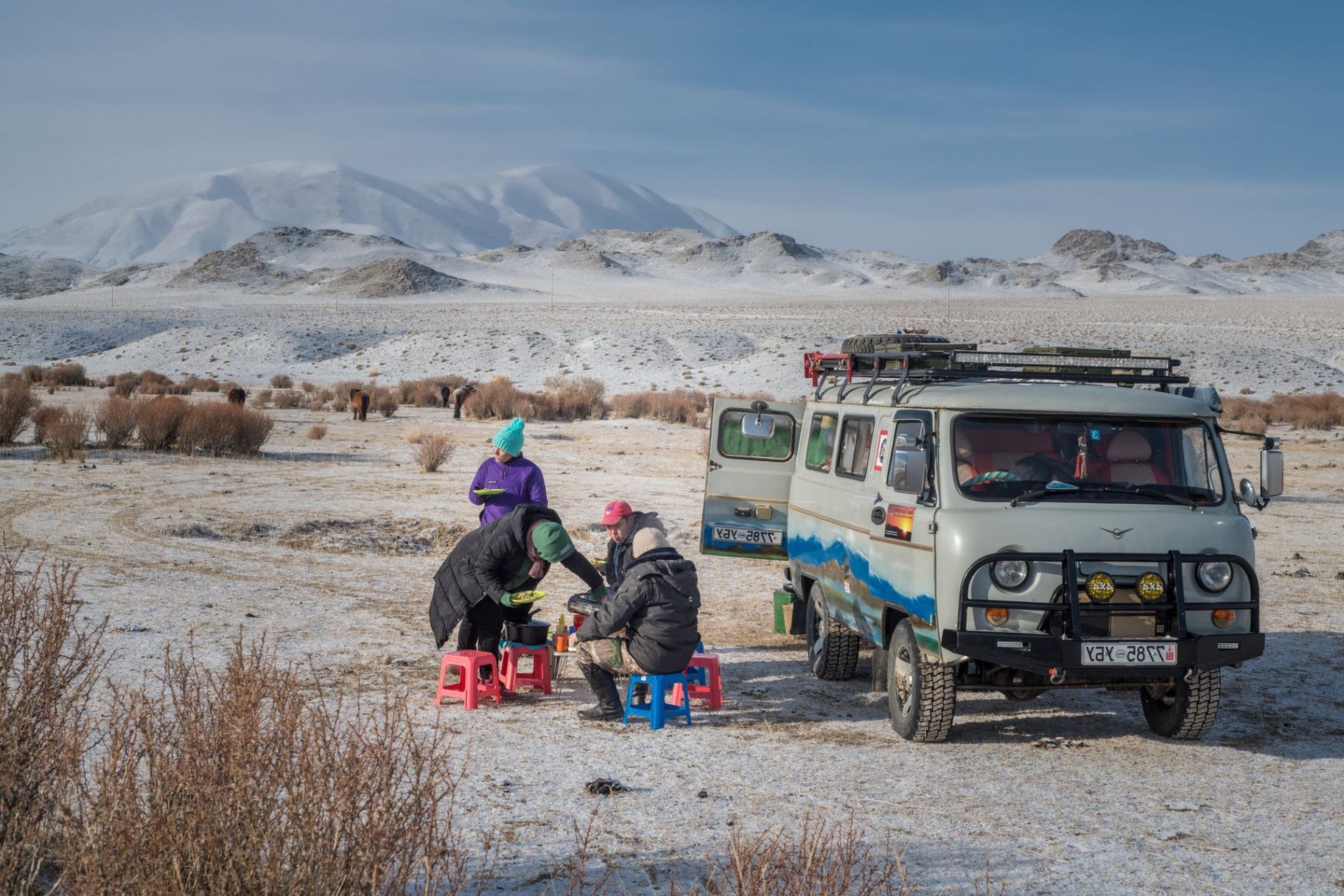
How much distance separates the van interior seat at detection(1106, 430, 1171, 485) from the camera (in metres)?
7.36

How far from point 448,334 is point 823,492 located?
62361mm

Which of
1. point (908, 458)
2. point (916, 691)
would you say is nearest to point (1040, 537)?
point (908, 458)

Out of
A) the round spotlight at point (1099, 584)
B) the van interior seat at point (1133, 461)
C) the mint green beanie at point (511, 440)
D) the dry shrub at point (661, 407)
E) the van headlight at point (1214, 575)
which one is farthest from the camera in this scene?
the dry shrub at point (661, 407)

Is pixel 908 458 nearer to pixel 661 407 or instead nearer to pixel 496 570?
pixel 496 570

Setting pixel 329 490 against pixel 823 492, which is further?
pixel 329 490

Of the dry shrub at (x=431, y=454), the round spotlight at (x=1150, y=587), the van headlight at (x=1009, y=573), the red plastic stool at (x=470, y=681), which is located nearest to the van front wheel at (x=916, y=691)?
the van headlight at (x=1009, y=573)

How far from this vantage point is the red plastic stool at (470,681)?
26.3 ft

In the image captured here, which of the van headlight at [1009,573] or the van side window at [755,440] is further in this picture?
the van side window at [755,440]

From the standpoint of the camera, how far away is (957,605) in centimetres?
666

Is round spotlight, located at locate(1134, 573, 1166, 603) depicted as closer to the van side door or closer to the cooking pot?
the van side door

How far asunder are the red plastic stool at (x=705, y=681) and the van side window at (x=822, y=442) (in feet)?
6.08

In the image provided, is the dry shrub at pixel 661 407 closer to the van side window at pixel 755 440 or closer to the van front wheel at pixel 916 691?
the van side window at pixel 755 440

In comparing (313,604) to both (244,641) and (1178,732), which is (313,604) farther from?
(1178,732)

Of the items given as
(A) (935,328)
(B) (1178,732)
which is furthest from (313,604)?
(A) (935,328)
